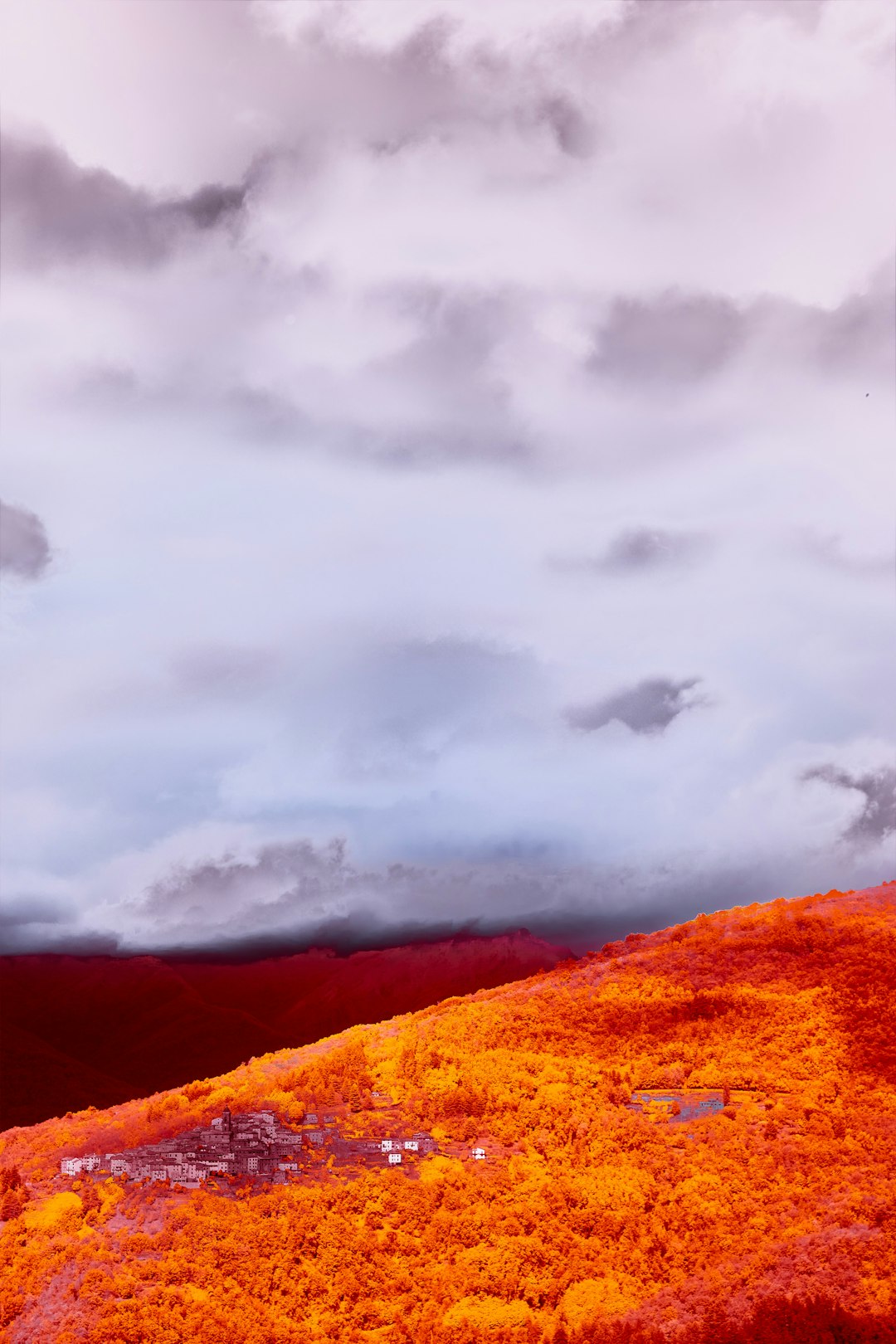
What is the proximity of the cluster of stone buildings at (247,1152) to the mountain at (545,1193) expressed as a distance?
55 centimetres

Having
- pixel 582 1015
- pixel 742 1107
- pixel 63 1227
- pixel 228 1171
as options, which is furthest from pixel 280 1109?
pixel 742 1107

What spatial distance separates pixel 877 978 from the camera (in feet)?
111

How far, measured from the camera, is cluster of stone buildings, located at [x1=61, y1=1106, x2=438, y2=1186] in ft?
91.7

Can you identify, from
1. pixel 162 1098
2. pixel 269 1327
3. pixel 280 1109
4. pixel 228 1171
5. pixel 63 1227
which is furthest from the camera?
pixel 162 1098

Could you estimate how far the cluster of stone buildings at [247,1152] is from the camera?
27.9 metres

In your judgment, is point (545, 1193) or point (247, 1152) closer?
point (545, 1193)

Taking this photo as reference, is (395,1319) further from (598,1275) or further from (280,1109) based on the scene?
(280,1109)

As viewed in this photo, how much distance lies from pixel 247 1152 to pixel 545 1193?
8361 millimetres

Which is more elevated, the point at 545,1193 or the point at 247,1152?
the point at 247,1152

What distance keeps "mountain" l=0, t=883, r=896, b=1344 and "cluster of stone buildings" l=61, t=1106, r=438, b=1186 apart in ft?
1.81

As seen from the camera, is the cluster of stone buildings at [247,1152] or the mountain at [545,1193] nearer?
the mountain at [545,1193]

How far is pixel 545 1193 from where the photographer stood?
2661 cm

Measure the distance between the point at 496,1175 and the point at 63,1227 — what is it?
36.7 feet

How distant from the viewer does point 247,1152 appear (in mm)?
28625
